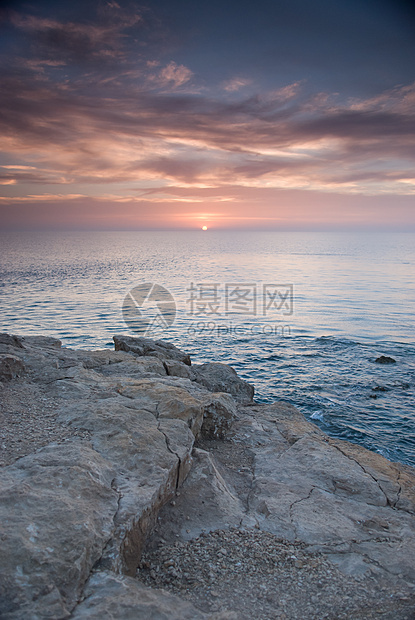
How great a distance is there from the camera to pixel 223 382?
53.2 ft

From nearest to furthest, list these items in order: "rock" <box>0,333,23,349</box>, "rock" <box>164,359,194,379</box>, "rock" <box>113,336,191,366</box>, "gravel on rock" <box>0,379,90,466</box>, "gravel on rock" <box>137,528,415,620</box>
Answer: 1. "gravel on rock" <box>137,528,415,620</box>
2. "gravel on rock" <box>0,379,90,466</box>
3. "rock" <box>0,333,23,349</box>
4. "rock" <box>164,359,194,379</box>
5. "rock" <box>113,336,191,366</box>

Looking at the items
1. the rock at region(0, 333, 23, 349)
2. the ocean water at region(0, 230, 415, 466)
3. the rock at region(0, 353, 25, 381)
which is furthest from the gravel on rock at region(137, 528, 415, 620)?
the ocean water at region(0, 230, 415, 466)

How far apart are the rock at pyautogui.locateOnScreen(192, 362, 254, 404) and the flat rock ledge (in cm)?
459

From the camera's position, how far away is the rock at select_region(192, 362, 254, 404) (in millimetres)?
15836

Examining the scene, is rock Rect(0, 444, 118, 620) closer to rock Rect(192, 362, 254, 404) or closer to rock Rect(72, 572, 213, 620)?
rock Rect(72, 572, 213, 620)

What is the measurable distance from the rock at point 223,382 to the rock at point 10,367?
24.1 feet

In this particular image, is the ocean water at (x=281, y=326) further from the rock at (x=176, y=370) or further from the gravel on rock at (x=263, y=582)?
the gravel on rock at (x=263, y=582)

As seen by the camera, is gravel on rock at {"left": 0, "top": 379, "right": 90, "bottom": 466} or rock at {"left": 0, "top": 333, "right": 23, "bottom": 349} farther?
rock at {"left": 0, "top": 333, "right": 23, "bottom": 349}

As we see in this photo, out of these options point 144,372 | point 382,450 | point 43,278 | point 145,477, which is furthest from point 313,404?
point 43,278

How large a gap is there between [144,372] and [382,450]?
9.43 metres

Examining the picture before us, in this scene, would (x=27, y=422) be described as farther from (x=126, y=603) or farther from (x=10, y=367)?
(x=126, y=603)

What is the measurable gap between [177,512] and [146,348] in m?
11.9

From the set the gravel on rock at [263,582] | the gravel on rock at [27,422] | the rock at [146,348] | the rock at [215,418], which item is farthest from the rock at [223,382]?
the gravel on rock at [263,582]

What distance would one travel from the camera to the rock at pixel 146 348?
60.1ft
